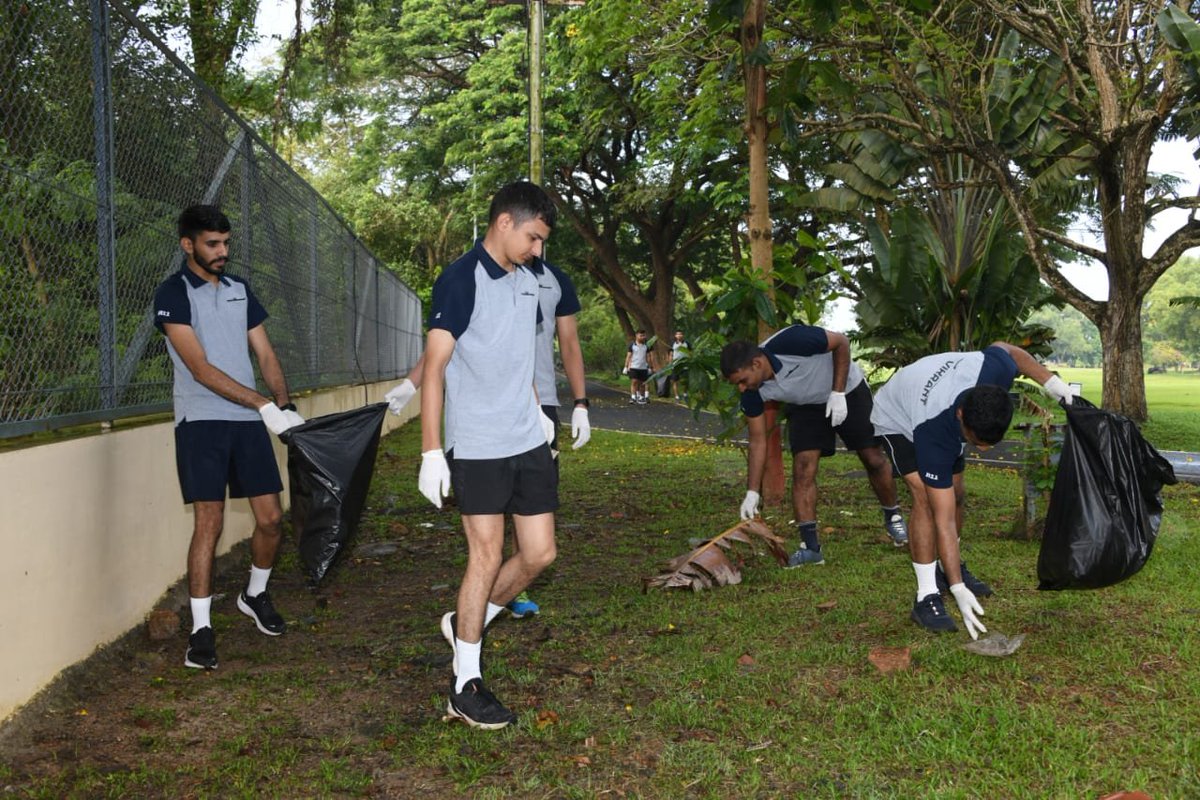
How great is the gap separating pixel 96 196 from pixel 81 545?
161 centimetres

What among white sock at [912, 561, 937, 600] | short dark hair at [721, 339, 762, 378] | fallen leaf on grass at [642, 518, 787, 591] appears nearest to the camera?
white sock at [912, 561, 937, 600]

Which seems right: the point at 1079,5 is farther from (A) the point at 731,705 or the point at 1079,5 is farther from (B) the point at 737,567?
(A) the point at 731,705

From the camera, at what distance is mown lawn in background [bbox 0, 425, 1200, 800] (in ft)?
10.9

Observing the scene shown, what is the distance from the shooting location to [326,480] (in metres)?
4.67

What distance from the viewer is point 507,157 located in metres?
25.4

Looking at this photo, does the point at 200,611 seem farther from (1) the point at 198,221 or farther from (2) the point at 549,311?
(2) the point at 549,311

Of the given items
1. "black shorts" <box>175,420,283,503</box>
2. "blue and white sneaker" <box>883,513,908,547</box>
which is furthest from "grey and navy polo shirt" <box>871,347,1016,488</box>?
"black shorts" <box>175,420,283,503</box>

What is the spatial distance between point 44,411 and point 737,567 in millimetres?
3755

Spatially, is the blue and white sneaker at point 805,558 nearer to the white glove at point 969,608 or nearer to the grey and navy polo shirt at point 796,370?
the grey and navy polo shirt at point 796,370

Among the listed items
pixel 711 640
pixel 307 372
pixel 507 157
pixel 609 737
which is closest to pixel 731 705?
pixel 609 737

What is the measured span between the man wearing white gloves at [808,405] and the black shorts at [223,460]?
263cm

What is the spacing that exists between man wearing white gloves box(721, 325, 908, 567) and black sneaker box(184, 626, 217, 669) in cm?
309

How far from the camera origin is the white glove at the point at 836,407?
20.6 feet

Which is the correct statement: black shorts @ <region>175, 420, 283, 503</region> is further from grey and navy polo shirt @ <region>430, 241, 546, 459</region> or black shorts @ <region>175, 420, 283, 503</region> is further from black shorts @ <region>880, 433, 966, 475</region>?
black shorts @ <region>880, 433, 966, 475</region>
